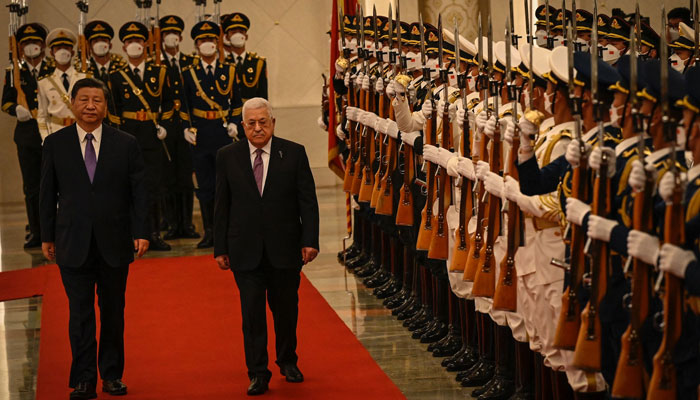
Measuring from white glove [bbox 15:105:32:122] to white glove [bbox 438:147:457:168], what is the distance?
608 cm

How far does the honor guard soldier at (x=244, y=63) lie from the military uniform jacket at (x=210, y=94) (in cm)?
25

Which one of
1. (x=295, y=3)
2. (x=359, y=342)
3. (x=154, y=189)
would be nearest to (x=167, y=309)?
(x=359, y=342)

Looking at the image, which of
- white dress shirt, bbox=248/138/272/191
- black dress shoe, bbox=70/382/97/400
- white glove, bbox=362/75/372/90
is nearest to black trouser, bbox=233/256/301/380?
white dress shirt, bbox=248/138/272/191

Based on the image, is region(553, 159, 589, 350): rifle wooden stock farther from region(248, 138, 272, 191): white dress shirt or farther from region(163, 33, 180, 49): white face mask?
region(163, 33, 180, 49): white face mask

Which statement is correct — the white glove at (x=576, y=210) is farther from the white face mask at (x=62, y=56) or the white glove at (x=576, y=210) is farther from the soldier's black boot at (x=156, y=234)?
the white face mask at (x=62, y=56)

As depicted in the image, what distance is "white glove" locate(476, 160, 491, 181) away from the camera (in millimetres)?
5266

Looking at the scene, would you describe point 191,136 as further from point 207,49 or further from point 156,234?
point 156,234

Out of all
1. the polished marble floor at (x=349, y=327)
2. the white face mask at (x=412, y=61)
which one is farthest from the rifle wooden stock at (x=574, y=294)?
the white face mask at (x=412, y=61)

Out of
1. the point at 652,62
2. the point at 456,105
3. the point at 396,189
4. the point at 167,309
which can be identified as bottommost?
the point at 167,309

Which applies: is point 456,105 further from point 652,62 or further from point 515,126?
point 652,62

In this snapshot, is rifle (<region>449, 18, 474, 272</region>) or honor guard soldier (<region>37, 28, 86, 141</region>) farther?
honor guard soldier (<region>37, 28, 86, 141</region>)

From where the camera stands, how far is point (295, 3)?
15047 mm

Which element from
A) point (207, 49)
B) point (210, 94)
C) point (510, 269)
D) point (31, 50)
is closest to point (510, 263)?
point (510, 269)

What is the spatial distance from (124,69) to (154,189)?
1187mm
